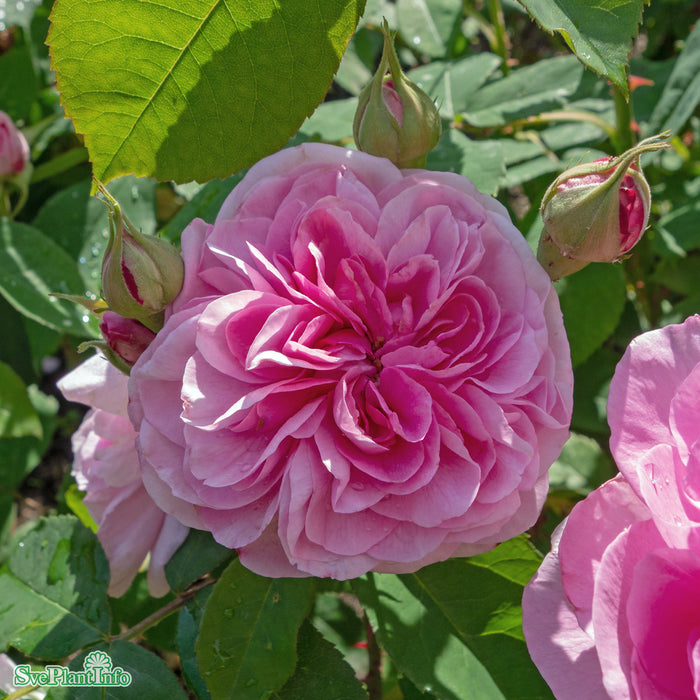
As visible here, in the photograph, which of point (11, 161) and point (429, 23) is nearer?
point (11, 161)

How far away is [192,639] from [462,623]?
343mm

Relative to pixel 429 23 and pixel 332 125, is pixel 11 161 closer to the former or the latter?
pixel 332 125

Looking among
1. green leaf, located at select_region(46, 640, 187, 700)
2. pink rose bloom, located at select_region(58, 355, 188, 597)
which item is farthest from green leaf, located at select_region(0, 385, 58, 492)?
green leaf, located at select_region(46, 640, 187, 700)

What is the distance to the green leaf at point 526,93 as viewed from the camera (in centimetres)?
133

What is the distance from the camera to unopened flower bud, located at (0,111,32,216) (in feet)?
4.76

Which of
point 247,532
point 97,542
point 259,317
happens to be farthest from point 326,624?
point 259,317

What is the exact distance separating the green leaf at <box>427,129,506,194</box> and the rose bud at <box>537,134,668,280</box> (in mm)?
280

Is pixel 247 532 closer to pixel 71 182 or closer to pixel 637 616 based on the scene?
pixel 637 616

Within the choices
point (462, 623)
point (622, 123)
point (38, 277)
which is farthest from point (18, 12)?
point (462, 623)

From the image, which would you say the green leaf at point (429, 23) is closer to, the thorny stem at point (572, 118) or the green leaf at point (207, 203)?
the thorny stem at point (572, 118)

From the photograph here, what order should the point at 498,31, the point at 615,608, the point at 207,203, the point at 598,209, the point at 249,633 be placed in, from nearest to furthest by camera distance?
1. the point at 615,608
2. the point at 598,209
3. the point at 249,633
4. the point at 207,203
5. the point at 498,31

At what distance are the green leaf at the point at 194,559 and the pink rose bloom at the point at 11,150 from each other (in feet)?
3.11

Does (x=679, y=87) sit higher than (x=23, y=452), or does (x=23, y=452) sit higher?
(x=679, y=87)

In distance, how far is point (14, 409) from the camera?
4.80 ft
